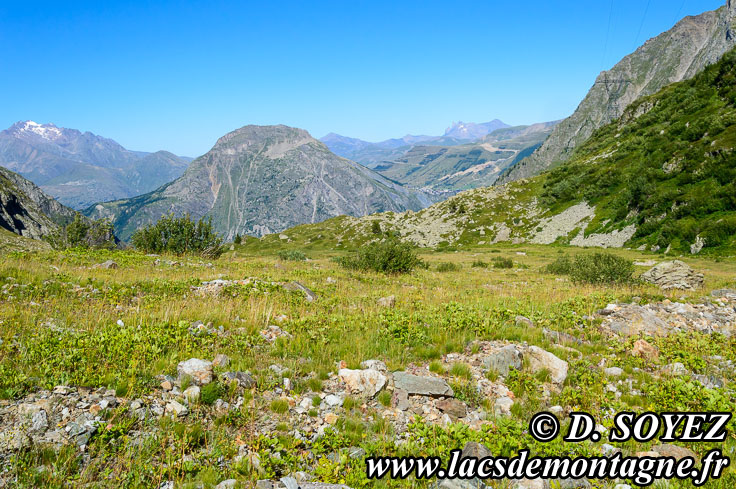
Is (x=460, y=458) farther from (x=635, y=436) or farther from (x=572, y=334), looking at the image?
(x=572, y=334)

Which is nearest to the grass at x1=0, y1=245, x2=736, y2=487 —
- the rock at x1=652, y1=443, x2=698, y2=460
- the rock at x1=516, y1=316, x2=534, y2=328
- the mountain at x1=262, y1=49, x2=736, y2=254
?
the rock at x1=516, y1=316, x2=534, y2=328

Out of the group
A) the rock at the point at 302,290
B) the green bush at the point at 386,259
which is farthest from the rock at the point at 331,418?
the green bush at the point at 386,259

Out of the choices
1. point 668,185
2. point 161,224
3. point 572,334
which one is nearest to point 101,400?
point 572,334

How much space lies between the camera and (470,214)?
92062 mm

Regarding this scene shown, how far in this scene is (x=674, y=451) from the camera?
517cm

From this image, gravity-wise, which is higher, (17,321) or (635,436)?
(17,321)

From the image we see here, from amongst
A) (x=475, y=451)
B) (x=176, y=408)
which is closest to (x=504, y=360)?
(x=475, y=451)

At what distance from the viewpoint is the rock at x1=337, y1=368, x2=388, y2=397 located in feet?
22.3

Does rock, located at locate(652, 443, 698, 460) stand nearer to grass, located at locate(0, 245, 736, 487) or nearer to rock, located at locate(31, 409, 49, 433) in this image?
grass, located at locate(0, 245, 736, 487)

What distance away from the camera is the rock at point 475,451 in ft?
16.6

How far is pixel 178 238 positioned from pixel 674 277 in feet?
124

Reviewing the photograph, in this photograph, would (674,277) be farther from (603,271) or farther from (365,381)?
(365,381)

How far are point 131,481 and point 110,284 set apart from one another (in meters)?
11.4

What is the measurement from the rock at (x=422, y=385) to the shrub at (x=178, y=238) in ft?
93.9
